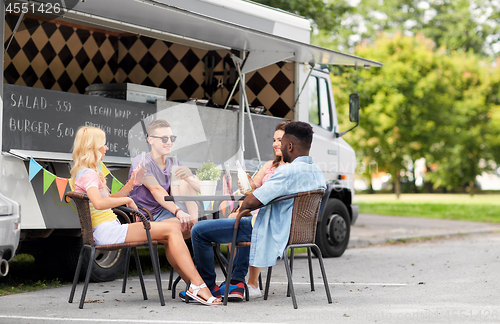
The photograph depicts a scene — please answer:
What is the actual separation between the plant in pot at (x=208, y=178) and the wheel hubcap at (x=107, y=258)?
169 cm

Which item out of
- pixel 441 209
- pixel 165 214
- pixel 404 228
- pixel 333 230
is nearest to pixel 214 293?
pixel 165 214

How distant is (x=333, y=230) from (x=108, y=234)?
465 centimetres

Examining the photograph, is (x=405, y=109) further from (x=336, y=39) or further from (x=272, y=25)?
(x=272, y=25)

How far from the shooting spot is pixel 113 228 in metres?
5.07

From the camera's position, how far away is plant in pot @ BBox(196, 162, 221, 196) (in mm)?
5332

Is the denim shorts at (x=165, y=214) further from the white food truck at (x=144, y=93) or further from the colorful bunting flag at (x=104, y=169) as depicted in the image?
the white food truck at (x=144, y=93)

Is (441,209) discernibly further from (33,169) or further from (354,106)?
(33,169)

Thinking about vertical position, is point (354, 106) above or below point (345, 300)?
above

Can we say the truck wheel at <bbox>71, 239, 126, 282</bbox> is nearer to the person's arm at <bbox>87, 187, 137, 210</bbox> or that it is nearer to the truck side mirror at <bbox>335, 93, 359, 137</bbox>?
the person's arm at <bbox>87, 187, 137, 210</bbox>

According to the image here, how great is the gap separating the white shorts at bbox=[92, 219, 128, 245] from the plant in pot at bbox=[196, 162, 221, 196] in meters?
0.71

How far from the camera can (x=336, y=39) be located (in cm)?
2352

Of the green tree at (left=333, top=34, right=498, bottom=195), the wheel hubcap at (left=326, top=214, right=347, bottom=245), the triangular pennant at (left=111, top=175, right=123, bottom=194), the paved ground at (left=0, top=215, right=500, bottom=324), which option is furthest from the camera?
the green tree at (left=333, top=34, right=498, bottom=195)

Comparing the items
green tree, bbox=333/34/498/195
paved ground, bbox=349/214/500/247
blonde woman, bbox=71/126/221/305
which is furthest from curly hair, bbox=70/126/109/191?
green tree, bbox=333/34/498/195

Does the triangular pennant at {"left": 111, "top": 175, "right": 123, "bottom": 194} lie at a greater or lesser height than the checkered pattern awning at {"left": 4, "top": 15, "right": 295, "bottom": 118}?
lesser
